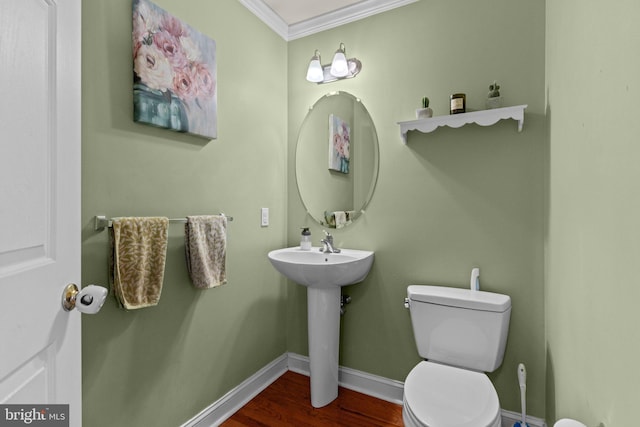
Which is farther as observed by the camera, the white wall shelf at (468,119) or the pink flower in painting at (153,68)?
the white wall shelf at (468,119)

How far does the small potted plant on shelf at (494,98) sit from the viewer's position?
157cm

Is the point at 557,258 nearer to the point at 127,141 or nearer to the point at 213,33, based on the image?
the point at 127,141

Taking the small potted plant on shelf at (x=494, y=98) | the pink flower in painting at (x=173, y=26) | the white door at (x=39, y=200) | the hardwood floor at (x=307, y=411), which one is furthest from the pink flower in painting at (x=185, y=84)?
the hardwood floor at (x=307, y=411)

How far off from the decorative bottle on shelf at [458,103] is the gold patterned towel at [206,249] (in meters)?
1.34

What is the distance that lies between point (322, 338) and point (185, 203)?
1071 mm

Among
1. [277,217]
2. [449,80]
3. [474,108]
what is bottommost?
[277,217]

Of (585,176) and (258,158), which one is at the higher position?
(258,158)

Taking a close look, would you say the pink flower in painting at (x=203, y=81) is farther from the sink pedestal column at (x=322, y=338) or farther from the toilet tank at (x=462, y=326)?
the toilet tank at (x=462, y=326)

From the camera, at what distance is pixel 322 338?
1.85 meters

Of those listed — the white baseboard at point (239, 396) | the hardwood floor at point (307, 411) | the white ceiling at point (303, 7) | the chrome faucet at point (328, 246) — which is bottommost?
the hardwood floor at point (307, 411)

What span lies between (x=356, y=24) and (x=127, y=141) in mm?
1556

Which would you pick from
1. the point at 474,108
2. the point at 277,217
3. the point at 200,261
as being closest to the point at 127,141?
the point at 200,261

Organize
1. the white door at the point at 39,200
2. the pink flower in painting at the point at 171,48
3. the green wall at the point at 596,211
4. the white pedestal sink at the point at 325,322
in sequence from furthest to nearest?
1. the white pedestal sink at the point at 325,322
2. the pink flower in painting at the point at 171,48
3. the green wall at the point at 596,211
4. the white door at the point at 39,200

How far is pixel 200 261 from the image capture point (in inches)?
59.8
